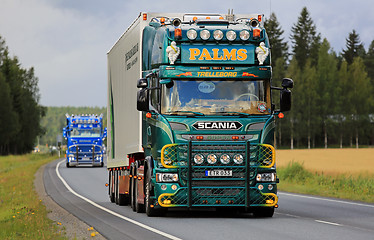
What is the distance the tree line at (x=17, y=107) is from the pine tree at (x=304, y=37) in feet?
157

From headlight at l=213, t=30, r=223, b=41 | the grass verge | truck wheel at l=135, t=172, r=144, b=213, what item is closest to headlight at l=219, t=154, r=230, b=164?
headlight at l=213, t=30, r=223, b=41

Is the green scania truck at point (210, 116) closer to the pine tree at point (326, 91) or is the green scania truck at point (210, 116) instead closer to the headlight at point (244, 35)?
the headlight at point (244, 35)

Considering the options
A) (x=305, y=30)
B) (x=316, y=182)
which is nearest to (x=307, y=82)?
(x=305, y=30)

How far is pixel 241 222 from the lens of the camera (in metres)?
15.3

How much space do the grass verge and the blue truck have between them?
2194 centimetres

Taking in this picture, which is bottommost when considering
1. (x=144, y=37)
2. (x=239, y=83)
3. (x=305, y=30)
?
(x=239, y=83)

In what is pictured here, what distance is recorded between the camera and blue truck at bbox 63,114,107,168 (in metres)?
55.1

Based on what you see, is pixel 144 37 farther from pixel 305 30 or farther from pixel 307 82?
pixel 305 30

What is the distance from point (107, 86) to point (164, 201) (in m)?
9.96

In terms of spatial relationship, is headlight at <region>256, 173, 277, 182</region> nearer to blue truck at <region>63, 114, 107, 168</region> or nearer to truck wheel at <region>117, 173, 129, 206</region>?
truck wheel at <region>117, 173, 129, 206</region>

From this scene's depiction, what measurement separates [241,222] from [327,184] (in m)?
15.4

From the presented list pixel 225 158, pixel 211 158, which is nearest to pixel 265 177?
pixel 225 158

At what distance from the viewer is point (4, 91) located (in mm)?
107375

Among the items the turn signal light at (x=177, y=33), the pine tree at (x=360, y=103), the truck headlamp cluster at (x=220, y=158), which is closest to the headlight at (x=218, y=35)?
the turn signal light at (x=177, y=33)
